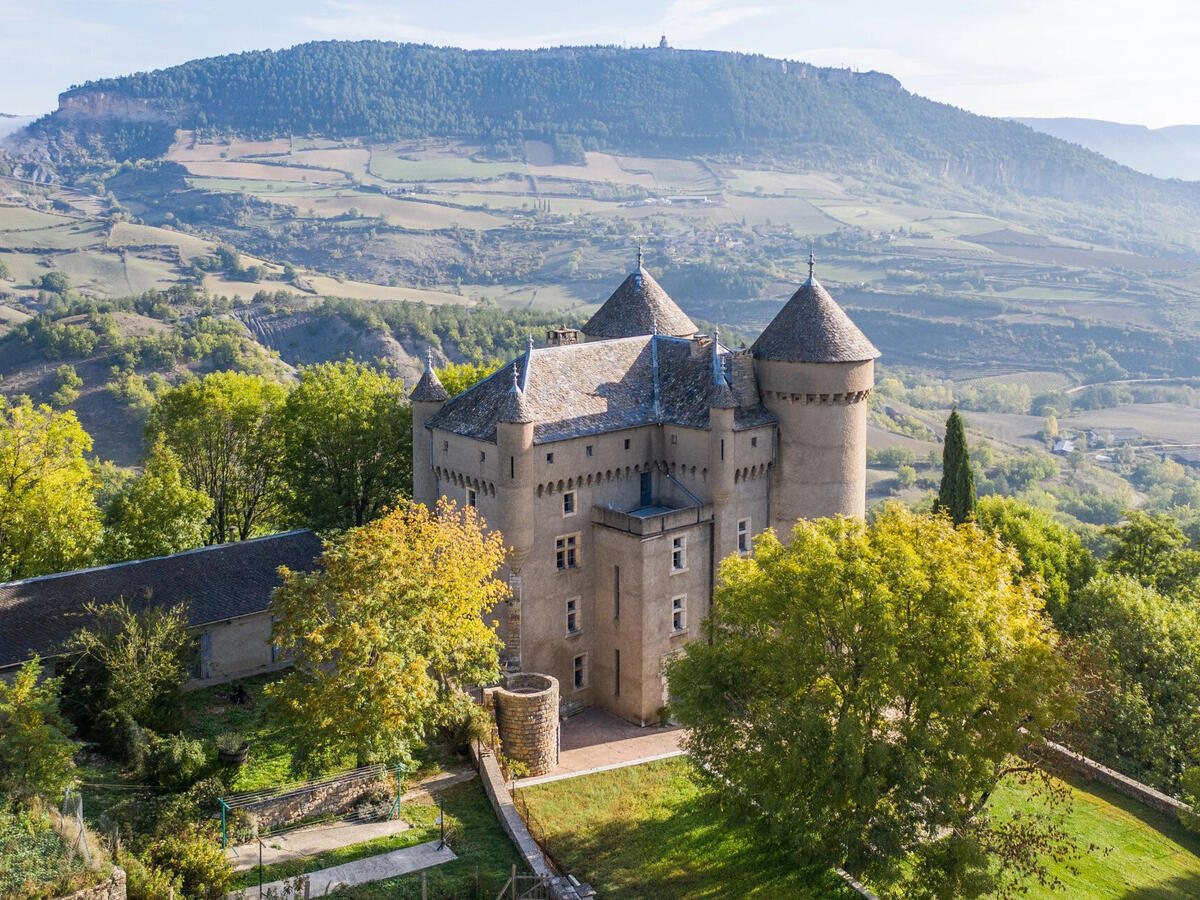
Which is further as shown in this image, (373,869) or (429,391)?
(429,391)

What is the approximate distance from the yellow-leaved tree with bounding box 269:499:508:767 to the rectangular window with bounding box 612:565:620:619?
24.3ft

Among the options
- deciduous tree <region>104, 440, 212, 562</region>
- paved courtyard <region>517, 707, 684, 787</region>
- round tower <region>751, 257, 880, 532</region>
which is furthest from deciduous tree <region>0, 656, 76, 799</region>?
round tower <region>751, 257, 880, 532</region>

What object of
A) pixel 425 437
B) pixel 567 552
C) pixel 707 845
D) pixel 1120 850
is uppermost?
pixel 425 437

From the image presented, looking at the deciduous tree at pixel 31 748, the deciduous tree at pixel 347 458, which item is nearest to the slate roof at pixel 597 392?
the deciduous tree at pixel 347 458

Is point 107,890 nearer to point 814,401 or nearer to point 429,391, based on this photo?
point 429,391

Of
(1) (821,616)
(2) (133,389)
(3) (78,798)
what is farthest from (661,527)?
(2) (133,389)

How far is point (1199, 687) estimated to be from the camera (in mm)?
50312

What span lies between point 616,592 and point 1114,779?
20.5 m

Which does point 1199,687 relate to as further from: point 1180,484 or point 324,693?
point 1180,484

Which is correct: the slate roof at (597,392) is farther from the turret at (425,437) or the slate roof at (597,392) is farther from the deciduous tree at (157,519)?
the deciduous tree at (157,519)

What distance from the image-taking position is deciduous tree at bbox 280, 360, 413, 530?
58.2m

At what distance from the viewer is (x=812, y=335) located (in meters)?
49.8

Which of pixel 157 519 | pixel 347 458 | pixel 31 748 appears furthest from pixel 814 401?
pixel 31 748

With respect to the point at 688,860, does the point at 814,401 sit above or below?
above
